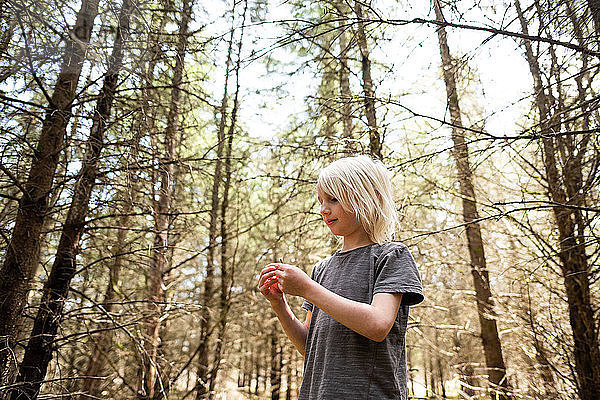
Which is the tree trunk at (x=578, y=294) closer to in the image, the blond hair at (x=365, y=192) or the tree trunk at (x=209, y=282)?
the blond hair at (x=365, y=192)

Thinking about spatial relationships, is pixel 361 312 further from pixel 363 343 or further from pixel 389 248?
pixel 389 248

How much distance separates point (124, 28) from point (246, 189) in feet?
14.6

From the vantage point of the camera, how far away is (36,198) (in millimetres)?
2367

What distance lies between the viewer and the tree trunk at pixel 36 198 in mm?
2176

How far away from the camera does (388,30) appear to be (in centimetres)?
322

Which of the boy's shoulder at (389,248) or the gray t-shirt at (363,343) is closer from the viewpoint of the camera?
the gray t-shirt at (363,343)

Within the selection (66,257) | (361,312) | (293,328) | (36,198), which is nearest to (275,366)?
(66,257)

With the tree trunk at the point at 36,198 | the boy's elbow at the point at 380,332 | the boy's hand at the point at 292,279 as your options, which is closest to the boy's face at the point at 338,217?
the boy's hand at the point at 292,279

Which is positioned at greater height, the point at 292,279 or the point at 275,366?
the point at 275,366

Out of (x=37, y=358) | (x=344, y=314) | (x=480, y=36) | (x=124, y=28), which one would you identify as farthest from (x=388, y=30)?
(x=37, y=358)

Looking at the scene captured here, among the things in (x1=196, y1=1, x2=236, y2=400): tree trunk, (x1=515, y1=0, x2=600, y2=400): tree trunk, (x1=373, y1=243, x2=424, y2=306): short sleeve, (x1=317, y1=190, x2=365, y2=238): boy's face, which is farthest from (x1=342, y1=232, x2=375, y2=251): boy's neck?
(x1=196, y1=1, x2=236, y2=400): tree trunk

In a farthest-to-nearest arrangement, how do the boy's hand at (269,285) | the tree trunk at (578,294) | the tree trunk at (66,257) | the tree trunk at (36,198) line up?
1. the tree trunk at (578,294)
2. the tree trunk at (66,257)
3. the tree trunk at (36,198)
4. the boy's hand at (269,285)

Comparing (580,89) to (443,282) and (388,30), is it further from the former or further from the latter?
(443,282)

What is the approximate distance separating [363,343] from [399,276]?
212 millimetres
